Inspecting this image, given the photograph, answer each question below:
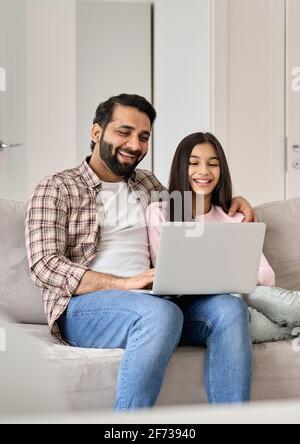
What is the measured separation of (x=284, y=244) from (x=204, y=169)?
1.27 ft

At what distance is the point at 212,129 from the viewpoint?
11.3 feet

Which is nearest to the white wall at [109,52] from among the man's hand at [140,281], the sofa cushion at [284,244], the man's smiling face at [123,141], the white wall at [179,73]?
the white wall at [179,73]

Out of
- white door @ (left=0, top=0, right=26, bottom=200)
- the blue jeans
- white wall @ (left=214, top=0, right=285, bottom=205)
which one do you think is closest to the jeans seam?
the blue jeans

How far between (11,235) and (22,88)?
150cm

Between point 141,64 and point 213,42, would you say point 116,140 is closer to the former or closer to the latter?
point 213,42

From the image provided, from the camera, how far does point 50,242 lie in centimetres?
180

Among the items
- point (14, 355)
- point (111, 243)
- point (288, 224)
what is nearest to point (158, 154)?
point (288, 224)

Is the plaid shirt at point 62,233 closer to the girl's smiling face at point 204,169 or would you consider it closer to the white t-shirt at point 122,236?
the white t-shirt at point 122,236

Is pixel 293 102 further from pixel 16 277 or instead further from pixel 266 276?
pixel 16 277

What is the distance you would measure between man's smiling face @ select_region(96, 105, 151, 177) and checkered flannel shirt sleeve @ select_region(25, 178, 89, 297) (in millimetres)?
237

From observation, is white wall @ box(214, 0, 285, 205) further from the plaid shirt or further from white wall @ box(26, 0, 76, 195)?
the plaid shirt

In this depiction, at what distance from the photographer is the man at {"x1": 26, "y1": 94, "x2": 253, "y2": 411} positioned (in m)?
1.59

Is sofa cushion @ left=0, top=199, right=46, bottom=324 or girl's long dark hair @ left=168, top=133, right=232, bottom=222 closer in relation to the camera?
sofa cushion @ left=0, top=199, right=46, bottom=324

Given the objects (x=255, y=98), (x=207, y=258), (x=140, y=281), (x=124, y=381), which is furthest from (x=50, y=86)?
(x=124, y=381)
